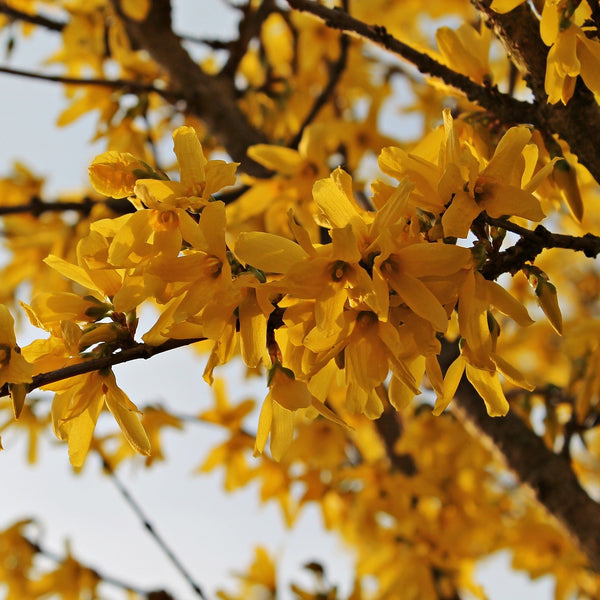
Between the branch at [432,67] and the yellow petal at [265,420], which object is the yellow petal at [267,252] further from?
the branch at [432,67]

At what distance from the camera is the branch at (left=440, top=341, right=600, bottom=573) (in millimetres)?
1932

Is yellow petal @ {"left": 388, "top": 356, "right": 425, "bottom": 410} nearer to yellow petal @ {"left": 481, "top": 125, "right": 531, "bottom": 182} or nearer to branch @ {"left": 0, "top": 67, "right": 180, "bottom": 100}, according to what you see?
yellow petal @ {"left": 481, "top": 125, "right": 531, "bottom": 182}

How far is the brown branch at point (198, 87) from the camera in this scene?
8.48 ft

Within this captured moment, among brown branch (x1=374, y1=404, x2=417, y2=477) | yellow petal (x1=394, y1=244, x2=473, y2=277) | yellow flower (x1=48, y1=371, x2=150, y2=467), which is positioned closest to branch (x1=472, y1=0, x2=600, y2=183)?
yellow petal (x1=394, y1=244, x2=473, y2=277)

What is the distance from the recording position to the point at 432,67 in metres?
1.44

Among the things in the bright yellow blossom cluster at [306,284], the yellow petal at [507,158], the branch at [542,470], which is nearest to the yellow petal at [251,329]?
the bright yellow blossom cluster at [306,284]

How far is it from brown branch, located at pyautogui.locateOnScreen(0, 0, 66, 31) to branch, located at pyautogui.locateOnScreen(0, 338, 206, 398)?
248 centimetres

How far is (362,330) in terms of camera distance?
98 centimetres

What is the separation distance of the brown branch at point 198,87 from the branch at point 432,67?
0.95 m

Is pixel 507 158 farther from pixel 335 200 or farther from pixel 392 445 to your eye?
pixel 392 445

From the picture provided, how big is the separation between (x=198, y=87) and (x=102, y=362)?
6.49ft

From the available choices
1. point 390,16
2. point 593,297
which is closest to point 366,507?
point 390,16

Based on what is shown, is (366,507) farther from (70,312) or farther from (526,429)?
(70,312)

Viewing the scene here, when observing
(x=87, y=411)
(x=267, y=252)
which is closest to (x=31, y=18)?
(x=87, y=411)
